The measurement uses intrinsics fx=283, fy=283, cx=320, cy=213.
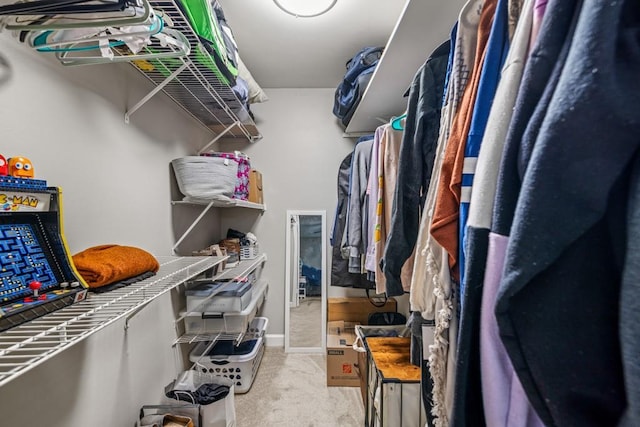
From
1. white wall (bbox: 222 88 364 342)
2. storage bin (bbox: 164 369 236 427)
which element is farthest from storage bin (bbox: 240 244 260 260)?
storage bin (bbox: 164 369 236 427)

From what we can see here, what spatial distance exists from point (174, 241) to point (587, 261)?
1.64m

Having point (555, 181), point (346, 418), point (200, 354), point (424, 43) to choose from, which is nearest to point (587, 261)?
point (555, 181)

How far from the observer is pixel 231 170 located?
1.55 meters

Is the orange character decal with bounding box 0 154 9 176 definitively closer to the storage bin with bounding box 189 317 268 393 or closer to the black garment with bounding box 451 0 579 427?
the black garment with bounding box 451 0 579 427

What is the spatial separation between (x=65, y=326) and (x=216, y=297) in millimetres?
1086

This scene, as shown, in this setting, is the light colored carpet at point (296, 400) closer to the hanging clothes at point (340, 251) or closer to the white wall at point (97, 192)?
the white wall at point (97, 192)

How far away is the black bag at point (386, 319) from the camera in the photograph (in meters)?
1.98

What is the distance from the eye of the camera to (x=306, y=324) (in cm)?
235

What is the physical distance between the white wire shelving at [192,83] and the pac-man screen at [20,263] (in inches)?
26.2

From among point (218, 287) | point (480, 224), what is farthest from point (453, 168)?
point (218, 287)

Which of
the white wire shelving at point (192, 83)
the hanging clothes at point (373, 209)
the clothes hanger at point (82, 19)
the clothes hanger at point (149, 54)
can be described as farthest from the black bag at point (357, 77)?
the clothes hanger at point (82, 19)

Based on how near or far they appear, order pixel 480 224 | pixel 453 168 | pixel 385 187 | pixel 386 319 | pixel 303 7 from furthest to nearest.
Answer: pixel 386 319 < pixel 303 7 < pixel 385 187 < pixel 453 168 < pixel 480 224

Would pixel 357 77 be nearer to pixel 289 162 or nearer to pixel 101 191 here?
pixel 289 162

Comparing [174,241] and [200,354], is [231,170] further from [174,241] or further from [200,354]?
[200,354]
